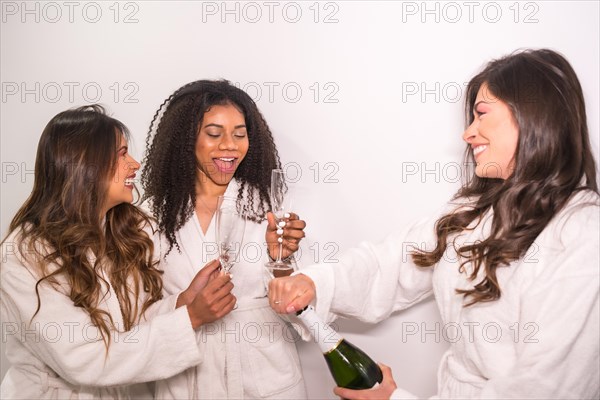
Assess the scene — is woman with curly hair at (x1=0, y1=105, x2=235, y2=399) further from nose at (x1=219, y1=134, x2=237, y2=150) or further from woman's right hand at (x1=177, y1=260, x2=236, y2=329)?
nose at (x1=219, y1=134, x2=237, y2=150)

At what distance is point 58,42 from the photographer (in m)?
2.17

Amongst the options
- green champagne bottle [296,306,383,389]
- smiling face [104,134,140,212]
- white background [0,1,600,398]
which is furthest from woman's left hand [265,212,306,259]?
smiling face [104,134,140,212]

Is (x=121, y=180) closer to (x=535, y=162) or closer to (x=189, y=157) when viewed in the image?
(x=189, y=157)

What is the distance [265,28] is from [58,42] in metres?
0.77

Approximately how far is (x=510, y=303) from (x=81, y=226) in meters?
1.18

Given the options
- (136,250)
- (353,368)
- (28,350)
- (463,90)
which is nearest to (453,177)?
(463,90)

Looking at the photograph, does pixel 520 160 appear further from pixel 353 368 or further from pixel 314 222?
pixel 314 222

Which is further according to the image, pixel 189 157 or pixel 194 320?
pixel 189 157

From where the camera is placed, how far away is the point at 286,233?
1.64 meters

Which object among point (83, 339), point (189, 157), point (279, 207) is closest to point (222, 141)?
point (189, 157)

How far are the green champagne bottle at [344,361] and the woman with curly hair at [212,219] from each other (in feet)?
1.16

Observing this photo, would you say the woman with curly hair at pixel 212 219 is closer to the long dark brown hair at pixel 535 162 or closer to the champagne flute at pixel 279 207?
the champagne flute at pixel 279 207

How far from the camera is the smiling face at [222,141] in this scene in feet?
6.10

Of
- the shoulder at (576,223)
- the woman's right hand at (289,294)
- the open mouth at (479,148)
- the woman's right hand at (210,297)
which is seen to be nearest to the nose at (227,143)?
the woman's right hand at (210,297)
